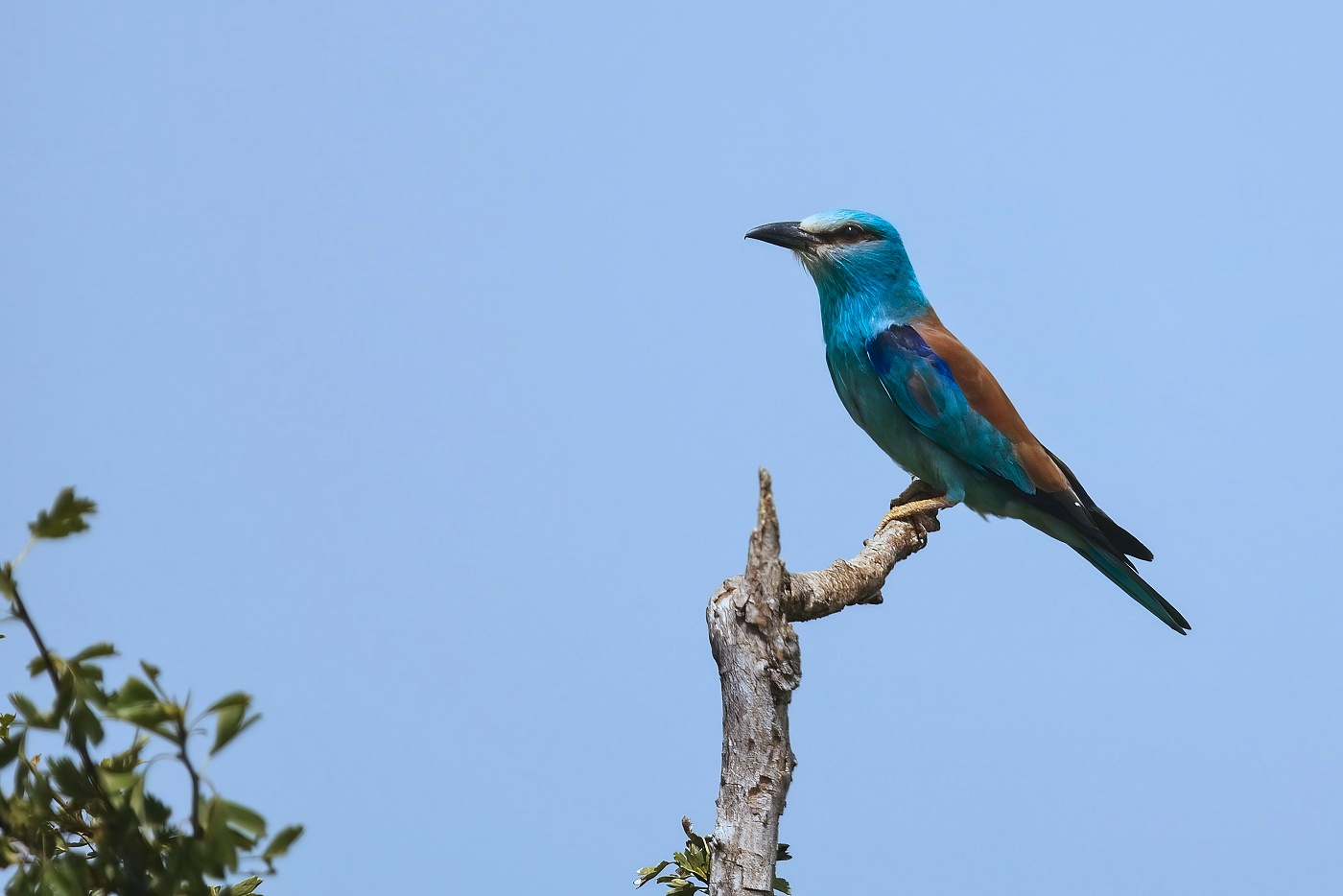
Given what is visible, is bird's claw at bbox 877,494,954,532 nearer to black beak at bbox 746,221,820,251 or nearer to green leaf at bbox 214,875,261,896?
black beak at bbox 746,221,820,251

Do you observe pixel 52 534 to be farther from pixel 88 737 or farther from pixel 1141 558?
pixel 1141 558

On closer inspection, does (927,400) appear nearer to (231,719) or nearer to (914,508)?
(914,508)

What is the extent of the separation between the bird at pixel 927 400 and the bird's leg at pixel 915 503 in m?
0.04

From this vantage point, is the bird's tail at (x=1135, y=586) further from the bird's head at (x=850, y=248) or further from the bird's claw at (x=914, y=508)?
the bird's head at (x=850, y=248)

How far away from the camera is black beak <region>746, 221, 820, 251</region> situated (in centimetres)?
466

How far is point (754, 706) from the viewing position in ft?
8.20

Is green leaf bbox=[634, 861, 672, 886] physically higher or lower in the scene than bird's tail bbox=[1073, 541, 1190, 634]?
lower

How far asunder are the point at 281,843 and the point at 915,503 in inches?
131

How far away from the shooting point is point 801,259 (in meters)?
4.73

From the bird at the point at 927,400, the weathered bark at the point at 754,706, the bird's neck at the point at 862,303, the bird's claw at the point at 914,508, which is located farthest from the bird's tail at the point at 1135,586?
the weathered bark at the point at 754,706

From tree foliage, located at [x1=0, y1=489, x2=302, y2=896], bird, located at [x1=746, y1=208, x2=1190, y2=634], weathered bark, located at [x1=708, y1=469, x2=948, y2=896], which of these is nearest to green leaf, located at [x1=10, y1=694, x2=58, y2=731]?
tree foliage, located at [x1=0, y1=489, x2=302, y2=896]

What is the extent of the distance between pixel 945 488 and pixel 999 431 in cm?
27

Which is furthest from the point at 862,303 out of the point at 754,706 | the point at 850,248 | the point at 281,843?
the point at 281,843

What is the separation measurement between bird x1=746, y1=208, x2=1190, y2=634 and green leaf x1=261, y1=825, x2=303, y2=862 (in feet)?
10.8
